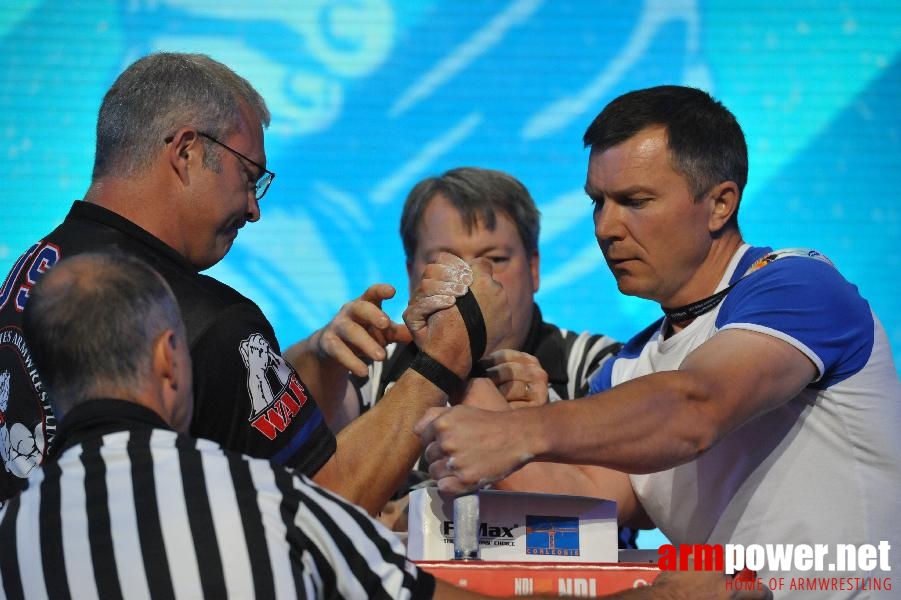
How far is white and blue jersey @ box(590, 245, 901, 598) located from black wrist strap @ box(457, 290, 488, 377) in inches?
16.0

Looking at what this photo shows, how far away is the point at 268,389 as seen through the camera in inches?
67.9

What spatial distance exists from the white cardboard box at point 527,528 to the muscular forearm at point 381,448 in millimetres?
167

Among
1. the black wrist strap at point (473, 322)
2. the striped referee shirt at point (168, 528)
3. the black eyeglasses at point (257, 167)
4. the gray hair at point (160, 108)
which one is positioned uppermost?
the gray hair at point (160, 108)

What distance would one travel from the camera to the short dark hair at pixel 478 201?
2.95 metres

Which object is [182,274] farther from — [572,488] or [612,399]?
[572,488]

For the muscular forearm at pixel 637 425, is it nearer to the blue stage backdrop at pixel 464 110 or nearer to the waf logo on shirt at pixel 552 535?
the waf logo on shirt at pixel 552 535

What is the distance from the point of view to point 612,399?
1.65 m

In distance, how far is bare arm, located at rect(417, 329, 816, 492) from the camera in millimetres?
1540

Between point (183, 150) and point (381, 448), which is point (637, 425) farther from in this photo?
point (183, 150)

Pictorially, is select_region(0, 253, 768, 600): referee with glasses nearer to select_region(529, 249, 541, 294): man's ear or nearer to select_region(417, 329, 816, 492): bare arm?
select_region(417, 329, 816, 492): bare arm

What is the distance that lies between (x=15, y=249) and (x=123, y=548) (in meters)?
2.94

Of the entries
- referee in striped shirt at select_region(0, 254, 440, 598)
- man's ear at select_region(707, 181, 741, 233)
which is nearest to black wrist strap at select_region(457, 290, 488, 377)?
man's ear at select_region(707, 181, 741, 233)

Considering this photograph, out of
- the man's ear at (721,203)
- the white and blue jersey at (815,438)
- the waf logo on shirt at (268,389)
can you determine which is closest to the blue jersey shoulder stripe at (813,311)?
the white and blue jersey at (815,438)

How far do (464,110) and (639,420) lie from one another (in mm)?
2418
